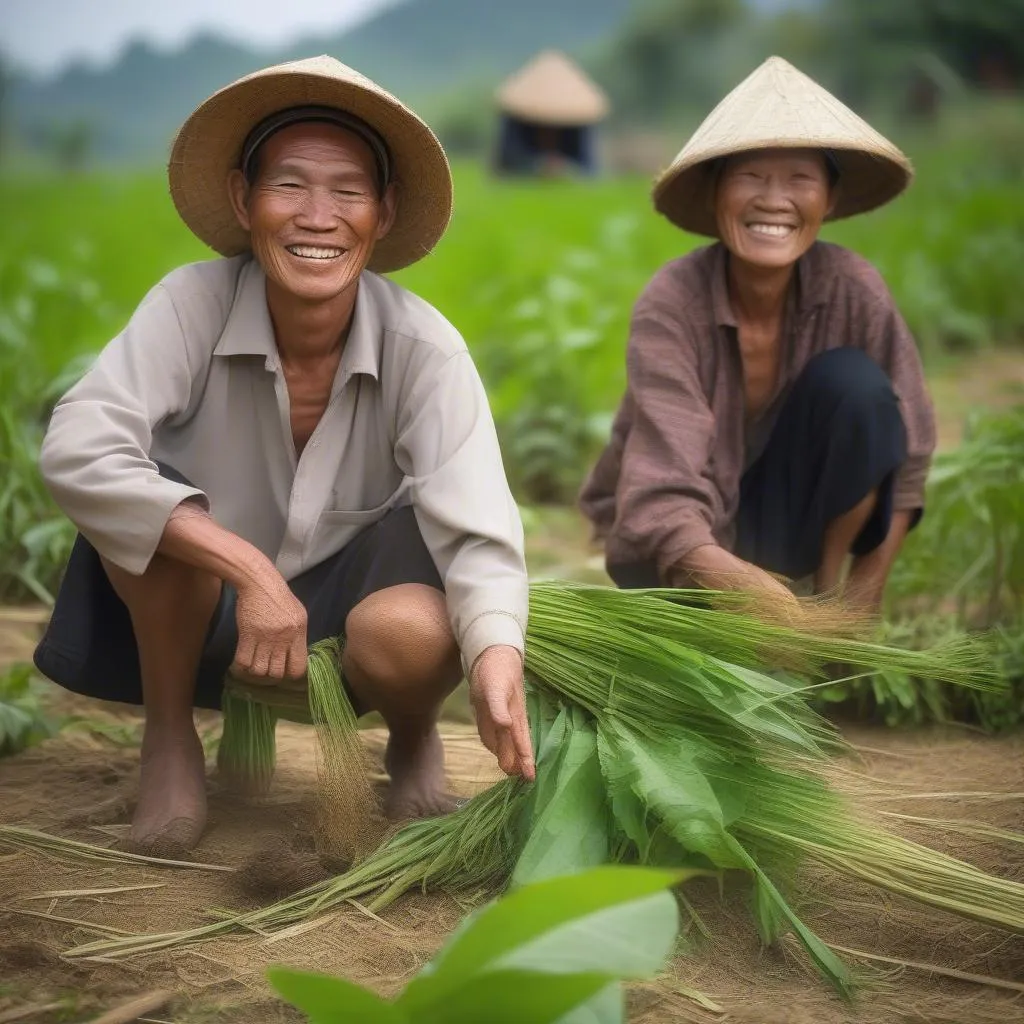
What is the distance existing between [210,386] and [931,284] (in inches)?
204

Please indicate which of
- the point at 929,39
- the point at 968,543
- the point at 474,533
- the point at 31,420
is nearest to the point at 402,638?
the point at 474,533

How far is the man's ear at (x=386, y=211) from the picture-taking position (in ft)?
8.45

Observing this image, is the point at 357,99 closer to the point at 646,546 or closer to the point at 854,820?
the point at 646,546

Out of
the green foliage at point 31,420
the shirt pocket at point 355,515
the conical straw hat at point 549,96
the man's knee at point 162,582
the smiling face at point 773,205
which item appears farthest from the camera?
the conical straw hat at point 549,96

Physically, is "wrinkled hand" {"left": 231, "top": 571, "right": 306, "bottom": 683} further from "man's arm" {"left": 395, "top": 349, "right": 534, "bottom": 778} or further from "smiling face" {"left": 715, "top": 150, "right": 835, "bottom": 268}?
"smiling face" {"left": 715, "top": 150, "right": 835, "bottom": 268}

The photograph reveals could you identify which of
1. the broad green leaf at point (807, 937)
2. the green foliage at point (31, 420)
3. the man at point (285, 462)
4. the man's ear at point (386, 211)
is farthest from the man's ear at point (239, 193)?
the broad green leaf at point (807, 937)

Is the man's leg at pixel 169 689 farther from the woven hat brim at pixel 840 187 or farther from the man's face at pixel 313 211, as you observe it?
the woven hat brim at pixel 840 187

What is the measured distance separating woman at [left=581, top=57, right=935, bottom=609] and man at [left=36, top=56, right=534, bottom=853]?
0.54m

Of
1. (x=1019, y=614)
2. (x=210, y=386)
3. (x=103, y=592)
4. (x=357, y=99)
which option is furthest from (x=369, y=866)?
(x=1019, y=614)

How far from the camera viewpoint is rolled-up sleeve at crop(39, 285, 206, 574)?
224 cm

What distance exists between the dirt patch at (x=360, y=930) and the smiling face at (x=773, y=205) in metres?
1.02

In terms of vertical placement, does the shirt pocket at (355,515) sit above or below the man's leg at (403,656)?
above

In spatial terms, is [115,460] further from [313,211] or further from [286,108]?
[286,108]

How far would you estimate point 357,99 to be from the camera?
245 centimetres
